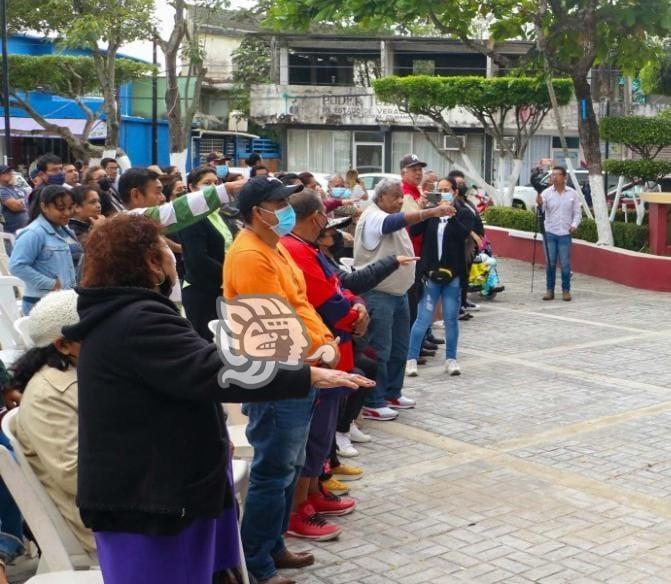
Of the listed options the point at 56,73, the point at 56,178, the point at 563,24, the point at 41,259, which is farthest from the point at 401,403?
the point at 56,73

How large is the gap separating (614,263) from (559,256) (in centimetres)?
207

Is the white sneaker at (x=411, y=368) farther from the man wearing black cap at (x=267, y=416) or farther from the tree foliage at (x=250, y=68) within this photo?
the tree foliage at (x=250, y=68)

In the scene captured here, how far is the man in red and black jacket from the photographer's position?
5.10 meters

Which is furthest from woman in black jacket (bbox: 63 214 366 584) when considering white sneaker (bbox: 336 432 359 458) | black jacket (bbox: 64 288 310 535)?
white sneaker (bbox: 336 432 359 458)

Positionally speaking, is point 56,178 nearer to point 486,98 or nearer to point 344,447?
point 344,447

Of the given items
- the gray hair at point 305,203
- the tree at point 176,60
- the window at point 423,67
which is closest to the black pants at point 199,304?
the gray hair at point 305,203

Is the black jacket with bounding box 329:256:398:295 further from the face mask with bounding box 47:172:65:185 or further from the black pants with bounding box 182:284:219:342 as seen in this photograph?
the face mask with bounding box 47:172:65:185

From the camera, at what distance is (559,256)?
13.8 metres

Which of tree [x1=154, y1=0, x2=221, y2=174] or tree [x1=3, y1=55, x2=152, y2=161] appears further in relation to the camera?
tree [x1=3, y1=55, x2=152, y2=161]

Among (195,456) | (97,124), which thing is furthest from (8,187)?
(97,124)

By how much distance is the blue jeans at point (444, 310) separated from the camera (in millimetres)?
8539

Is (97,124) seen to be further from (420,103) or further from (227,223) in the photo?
(227,223)

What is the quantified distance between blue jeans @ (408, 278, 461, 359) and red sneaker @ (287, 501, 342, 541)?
360cm

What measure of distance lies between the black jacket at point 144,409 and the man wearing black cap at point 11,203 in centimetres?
858
